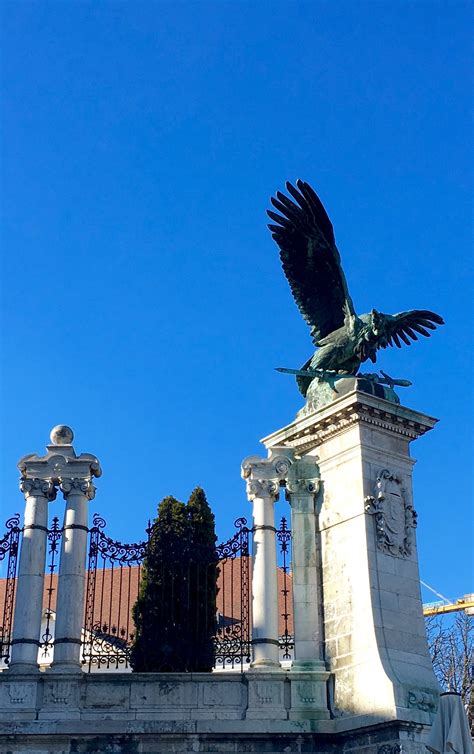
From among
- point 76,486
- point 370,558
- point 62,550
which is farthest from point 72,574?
point 370,558

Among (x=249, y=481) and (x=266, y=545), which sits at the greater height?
(x=249, y=481)

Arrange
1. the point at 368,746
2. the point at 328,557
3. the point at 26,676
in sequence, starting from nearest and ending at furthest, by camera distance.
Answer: the point at 368,746 < the point at 26,676 < the point at 328,557

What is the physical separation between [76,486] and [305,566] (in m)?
3.44

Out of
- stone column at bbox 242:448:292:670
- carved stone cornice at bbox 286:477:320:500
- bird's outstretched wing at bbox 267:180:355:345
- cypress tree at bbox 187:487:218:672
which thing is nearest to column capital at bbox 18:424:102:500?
cypress tree at bbox 187:487:218:672

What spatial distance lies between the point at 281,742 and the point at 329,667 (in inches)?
46.9

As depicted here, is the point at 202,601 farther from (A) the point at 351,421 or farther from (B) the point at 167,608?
(A) the point at 351,421

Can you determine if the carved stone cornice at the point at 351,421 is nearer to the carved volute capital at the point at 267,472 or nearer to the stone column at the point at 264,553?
the carved volute capital at the point at 267,472

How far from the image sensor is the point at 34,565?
13250mm

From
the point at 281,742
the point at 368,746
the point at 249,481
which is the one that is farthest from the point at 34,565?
the point at 368,746

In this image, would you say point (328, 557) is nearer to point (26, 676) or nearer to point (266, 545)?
point (266, 545)

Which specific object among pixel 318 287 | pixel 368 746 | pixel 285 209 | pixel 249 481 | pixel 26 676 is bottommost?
pixel 368 746

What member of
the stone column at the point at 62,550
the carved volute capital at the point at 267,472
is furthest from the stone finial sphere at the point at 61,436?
the carved volute capital at the point at 267,472

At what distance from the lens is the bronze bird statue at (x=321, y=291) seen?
14453mm

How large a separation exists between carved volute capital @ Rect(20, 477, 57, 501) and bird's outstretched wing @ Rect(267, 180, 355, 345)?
4.65 metres
